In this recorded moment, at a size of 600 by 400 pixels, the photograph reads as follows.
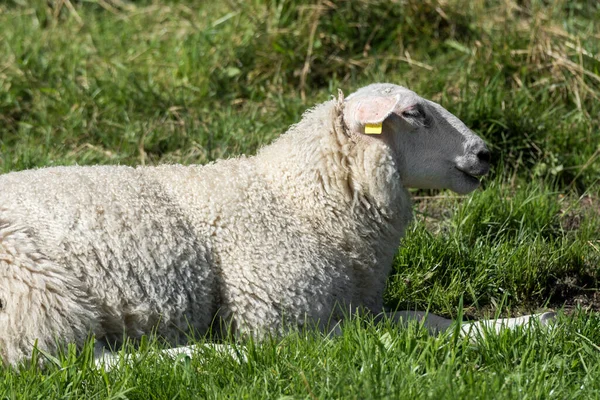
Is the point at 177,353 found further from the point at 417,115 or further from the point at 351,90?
the point at 351,90

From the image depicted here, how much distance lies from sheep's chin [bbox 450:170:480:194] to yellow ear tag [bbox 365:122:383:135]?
0.47 m

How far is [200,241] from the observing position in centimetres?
347

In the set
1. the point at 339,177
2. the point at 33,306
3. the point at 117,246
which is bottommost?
the point at 33,306

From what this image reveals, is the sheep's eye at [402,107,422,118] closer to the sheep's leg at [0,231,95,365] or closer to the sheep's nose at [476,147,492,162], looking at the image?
the sheep's nose at [476,147,492,162]

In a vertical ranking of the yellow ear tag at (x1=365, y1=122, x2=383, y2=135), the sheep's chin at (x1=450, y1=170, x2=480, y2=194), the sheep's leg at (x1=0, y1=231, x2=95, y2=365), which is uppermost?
the yellow ear tag at (x1=365, y1=122, x2=383, y2=135)

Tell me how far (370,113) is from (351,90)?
2.17 metres

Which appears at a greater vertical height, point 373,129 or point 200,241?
point 373,129

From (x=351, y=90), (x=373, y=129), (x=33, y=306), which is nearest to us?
(x=33, y=306)

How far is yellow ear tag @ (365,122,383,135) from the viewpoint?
359 centimetres

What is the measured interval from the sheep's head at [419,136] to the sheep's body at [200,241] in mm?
93

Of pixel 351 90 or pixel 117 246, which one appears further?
pixel 351 90

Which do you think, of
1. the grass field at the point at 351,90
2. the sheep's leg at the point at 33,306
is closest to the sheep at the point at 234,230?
the sheep's leg at the point at 33,306

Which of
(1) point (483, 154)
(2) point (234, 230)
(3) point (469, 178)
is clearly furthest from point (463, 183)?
(2) point (234, 230)

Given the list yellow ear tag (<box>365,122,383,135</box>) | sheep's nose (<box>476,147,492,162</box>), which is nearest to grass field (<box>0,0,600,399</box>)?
sheep's nose (<box>476,147,492,162</box>)
